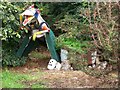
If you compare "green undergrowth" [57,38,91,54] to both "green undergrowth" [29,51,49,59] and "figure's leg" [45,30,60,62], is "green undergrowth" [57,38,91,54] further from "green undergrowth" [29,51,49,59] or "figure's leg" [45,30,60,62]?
"green undergrowth" [29,51,49,59]

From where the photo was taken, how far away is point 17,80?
19.7 ft

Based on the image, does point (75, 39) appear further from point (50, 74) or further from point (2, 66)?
point (2, 66)

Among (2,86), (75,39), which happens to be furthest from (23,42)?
(2,86)

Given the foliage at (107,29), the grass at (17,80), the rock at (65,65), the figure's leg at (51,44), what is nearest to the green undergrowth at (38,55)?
the figure's leg at (51,44)

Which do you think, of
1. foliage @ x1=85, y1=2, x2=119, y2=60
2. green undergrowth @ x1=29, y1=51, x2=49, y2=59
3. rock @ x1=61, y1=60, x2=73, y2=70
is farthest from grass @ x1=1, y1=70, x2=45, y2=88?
foliage @ x1=85, y1=2, x2=119, y2=60

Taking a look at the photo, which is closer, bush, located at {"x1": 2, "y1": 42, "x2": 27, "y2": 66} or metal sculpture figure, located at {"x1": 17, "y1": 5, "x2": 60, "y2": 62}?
bush, located at {"x1": 2, "y1": 42, "x2": 27, "y2": 66}

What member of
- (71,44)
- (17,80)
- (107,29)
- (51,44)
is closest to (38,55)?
(51,44)

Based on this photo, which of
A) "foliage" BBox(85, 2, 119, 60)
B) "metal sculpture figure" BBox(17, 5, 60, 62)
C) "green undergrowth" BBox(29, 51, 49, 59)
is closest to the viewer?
"foliage" BBox(85, 2, 119, 60)

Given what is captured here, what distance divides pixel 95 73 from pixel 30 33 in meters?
2.64

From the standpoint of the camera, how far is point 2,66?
22.4 feet

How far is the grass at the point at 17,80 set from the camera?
5.67 m

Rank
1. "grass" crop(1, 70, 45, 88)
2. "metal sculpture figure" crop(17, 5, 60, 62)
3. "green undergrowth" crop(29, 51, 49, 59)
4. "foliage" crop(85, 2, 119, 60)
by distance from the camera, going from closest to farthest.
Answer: "foliage" crop(85, 2, 119, 60), "grass" crop(1, 70, 45, 88), "metal sculpture figure" crop(17, 5, 60, 62), "green undergrowth" crop(29, 51, 49, 59)

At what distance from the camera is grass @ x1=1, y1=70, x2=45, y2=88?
567cm

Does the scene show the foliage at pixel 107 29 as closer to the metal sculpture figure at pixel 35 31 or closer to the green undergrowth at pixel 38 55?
the metal sculpture figure at pixel 35 31
